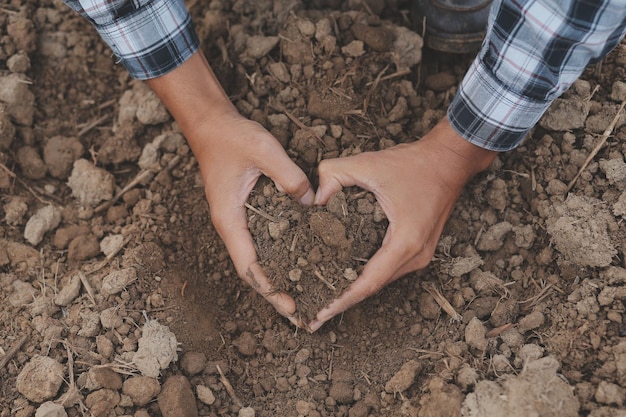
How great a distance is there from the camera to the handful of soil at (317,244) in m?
1.80

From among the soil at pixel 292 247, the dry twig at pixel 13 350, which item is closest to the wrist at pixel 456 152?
the soil at pixel 292 247

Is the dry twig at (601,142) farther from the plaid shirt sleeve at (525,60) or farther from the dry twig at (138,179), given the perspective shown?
the dry twig at (138,179)

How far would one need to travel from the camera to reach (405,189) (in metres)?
1.84

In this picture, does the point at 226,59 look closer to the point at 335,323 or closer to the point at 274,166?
the point at 274,166

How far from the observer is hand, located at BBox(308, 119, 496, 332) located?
1.80m

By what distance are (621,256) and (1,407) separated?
177 centimetres

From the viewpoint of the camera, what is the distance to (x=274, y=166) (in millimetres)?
1868

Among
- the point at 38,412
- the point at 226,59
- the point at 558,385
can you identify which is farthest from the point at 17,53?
the point at 558,385

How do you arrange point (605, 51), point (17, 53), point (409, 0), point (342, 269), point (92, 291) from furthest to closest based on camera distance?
point (409, 0) < point (17, 53) < point (92, 291) < point (342, 269) < point (605, 51)

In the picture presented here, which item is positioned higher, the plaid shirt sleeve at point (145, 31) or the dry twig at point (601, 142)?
the plaid shirt sleeve at point (145, 31)

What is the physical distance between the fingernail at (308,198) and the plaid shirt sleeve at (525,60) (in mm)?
464

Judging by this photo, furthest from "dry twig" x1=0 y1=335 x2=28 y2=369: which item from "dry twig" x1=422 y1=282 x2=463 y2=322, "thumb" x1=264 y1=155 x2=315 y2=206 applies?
"dry twig" x1=422 y1=282 x2=463 y2=322

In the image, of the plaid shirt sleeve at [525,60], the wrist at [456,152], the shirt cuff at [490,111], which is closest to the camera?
the plaid shirt sleeve at [525,60]

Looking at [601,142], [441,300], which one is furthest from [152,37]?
[601,142]
